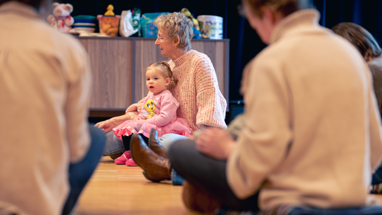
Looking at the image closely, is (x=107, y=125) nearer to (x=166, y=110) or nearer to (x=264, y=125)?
(x=166, y=110)

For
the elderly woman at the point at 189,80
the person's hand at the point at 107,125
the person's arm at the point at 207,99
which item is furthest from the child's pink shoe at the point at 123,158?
the person's arm at the point at 207,99

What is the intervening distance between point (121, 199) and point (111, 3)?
10.6 feet

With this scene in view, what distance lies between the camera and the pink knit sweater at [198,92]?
252 cm

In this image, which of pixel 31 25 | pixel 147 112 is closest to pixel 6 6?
pixel 31 25

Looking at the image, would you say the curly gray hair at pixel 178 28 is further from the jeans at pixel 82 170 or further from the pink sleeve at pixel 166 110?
the jeans at pixel 82 170

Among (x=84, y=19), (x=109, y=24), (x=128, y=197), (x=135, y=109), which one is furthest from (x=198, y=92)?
(x=84, y=19)

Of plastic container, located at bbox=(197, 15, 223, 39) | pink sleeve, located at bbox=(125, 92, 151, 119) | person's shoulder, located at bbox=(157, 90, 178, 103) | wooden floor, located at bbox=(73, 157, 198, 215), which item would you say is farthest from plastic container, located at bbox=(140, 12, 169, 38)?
wooden floor, located at bbox=(73, 157, 198, 215)

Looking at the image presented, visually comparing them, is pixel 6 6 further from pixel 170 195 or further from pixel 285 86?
pixel 170 195

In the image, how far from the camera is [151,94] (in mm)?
2906

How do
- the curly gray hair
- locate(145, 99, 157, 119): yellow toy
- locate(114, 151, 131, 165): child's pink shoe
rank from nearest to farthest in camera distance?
1. the curly gray hair
2. locate(145, 99, 157, 119): yellow toy
3. locate(114, 151, 131, 165): child's pink shoe

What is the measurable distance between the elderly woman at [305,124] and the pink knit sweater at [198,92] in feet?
4.58

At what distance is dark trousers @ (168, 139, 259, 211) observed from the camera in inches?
48.9

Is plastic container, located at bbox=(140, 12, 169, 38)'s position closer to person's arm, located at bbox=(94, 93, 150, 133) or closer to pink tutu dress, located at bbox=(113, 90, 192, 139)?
person's arm, located at bbox=(94, 93, 150, 133)

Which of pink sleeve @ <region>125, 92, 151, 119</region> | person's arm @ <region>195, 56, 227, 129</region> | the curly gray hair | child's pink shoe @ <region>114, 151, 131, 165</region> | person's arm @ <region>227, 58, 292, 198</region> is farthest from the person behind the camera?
pink sleeve @ <region>125, 92, 151, 119</region>
